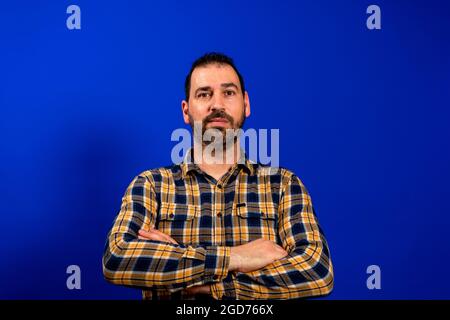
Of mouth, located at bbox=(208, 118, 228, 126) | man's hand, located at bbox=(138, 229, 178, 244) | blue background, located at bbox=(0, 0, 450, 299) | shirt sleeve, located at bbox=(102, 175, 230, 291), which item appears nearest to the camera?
shirt sleeve, located at bbox=(102, 175, 230, 291)

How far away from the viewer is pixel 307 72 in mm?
1885

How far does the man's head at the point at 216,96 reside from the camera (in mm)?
1379

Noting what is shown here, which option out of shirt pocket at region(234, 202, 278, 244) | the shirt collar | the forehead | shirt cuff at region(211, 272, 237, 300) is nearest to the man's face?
the forehead

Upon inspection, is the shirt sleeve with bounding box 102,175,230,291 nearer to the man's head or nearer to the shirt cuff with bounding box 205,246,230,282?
the shirt cuff with bounding box 205,246,230,282

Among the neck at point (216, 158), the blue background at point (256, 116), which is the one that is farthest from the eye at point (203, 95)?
the blue background at point (256, 116)

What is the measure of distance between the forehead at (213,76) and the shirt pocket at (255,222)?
426 millimetres

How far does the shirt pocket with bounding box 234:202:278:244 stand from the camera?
1.26 m

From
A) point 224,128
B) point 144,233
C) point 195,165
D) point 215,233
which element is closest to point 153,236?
point 144,233

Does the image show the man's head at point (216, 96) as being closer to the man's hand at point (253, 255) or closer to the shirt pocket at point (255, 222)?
the shirt pocket at point (255, 222)

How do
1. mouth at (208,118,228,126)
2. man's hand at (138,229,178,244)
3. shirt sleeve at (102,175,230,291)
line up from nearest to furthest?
1. shirt sleeve at (102,175,230,291)
2. man's hand at (138,229,178,244)
3. mouth at (208,118,228,126)

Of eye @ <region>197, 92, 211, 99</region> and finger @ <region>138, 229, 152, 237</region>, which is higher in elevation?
eye @ <region>197, 92, 211, 99</region>
